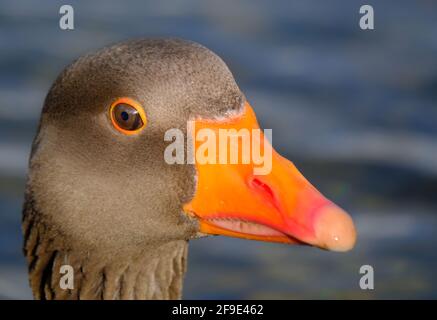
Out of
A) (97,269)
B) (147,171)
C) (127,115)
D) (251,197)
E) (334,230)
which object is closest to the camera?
(334,230)

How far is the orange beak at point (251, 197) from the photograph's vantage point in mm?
5098

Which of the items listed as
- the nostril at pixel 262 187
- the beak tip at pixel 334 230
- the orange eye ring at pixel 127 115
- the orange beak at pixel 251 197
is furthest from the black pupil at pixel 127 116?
the beak tip at pixel 334 230

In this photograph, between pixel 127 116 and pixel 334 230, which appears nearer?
pixel 334 230

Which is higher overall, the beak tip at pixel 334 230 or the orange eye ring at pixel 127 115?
the orange eye ring at pixel 127 115

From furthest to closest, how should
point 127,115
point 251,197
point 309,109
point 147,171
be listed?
point 309,109 < point 147,171 < point 127,115 < point 251,197

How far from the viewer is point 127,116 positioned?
5.33m

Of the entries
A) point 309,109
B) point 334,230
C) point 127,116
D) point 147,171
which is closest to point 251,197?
point 334,230

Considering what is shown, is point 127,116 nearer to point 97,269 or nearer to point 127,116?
point 127,116

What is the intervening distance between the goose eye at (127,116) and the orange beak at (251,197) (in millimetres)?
298

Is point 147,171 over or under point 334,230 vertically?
over

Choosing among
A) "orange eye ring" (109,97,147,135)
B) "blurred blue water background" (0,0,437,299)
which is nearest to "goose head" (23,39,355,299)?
"orange eye ring" (109,97,147,135)

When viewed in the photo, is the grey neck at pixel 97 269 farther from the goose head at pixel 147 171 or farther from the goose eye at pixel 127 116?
the goose eye at pixel 127 116

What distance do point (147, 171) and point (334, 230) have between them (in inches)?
42.1

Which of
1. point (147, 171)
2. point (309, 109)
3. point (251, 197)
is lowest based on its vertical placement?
point (251, 197)
